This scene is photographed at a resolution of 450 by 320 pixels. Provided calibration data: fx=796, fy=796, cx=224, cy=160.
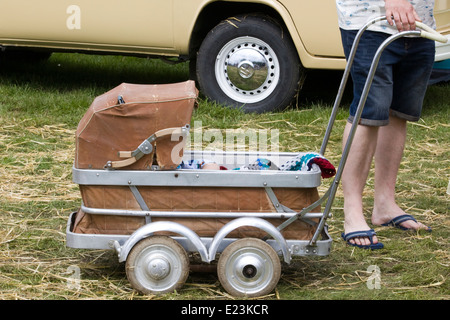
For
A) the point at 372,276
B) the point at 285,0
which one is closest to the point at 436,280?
the point at 372,276

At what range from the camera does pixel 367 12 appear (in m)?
3.77

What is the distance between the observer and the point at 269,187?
330 centimetres

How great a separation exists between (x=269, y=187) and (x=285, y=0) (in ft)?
10.9

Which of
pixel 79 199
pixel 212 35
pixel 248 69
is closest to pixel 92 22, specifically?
pixel 212 35

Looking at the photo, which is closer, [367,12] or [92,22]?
[367,12]

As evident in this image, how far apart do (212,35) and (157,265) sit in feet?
12.0

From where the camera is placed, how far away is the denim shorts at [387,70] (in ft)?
12.4

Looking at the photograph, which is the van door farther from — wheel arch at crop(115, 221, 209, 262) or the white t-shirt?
wheel arch at crop(115, 221, 209, 262)

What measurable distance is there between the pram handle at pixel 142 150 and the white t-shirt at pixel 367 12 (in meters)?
1.08
